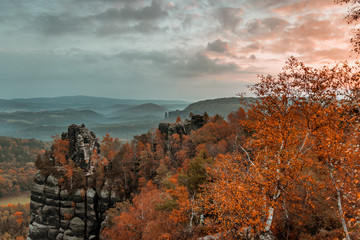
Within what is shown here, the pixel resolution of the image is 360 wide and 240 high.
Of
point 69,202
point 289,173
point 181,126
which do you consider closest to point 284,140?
point 289,173

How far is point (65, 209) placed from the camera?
57.2 m

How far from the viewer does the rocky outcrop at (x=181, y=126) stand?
83725 millimetres

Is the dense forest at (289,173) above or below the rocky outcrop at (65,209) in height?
above

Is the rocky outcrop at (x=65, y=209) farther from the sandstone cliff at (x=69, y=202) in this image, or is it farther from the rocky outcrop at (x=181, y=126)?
the rocky outcrop at (x=181, y=126)

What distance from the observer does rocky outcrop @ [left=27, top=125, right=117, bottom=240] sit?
5594cm

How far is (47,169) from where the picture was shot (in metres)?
59.6

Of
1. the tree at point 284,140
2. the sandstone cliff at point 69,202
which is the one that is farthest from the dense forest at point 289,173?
the sandstone cliff at point 69,202

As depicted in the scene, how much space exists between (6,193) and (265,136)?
23717 centimetres

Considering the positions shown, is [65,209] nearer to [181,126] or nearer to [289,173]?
[181,126]

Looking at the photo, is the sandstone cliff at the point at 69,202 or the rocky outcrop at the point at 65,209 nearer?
the rocky outcrop at the point at 65,209

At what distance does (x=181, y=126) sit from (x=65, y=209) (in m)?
52.7

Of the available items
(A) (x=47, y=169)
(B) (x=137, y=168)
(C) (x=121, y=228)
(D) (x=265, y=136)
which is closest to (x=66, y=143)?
(A) (x=47, y=169)

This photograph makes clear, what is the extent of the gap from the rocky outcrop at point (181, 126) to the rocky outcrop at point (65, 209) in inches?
1365

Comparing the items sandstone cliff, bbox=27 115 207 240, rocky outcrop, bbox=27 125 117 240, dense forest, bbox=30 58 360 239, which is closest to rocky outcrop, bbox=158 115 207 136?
sandstone cliff, bbox=27 115 207 240
